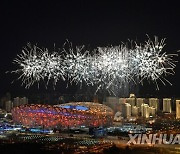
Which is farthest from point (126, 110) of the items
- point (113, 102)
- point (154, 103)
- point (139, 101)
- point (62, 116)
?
point (62, 116)

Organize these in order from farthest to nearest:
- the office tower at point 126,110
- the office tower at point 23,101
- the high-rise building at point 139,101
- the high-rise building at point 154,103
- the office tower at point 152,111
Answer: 1. the office tower at point 23,101
2. the high-rise building at point 139,101
3. the high-rise building at point 154,103
4. the office tower at point 126,110
5. the office tower at point 152,111

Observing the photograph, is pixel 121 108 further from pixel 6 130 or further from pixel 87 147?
pixel 87 147

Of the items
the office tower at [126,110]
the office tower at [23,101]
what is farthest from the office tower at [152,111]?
the office tower at [23,101]

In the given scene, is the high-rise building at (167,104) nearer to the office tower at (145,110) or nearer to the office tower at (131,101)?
the office tower at (145,110)

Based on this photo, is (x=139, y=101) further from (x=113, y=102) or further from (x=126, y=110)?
(x=113, y=102)

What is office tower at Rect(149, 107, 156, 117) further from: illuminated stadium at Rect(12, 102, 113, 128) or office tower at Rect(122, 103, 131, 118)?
illuminated stadium at Rect(12, 102, 113, 128)

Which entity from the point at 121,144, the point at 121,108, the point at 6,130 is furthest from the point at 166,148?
the point at 121,108
